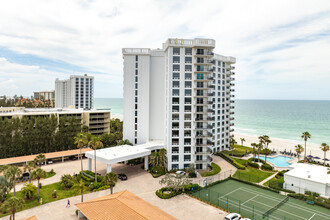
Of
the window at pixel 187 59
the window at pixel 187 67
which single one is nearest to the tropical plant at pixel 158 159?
the window at pixel 187 67

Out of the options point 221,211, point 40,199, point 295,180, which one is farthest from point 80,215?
point 295,180

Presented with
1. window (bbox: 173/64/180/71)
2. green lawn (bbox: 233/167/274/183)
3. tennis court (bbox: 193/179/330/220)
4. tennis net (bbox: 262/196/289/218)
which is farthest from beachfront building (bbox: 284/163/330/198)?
window (bbox: 173/64/180/71)

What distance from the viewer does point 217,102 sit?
2943 inches

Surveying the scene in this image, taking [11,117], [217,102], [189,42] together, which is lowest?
[11,117]

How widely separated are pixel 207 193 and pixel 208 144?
52.9 feet

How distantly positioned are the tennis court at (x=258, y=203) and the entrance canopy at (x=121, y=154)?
654 inches

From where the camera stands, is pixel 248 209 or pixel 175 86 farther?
pixel 175 86

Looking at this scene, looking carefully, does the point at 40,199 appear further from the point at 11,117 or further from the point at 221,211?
the point at 11,117

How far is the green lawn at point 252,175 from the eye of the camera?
48.4 metres

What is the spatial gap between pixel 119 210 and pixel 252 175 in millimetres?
36531

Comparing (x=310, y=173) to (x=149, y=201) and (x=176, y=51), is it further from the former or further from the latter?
(x=176, y=51)

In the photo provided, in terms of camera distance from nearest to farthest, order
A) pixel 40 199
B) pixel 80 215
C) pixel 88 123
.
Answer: pixel 80 215, pixel 40 199, pixel 88 123

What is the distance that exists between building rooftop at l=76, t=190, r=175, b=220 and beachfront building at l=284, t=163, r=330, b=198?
3024cm

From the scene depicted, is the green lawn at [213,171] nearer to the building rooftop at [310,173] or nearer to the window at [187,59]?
the building rooftop at [310,173]
